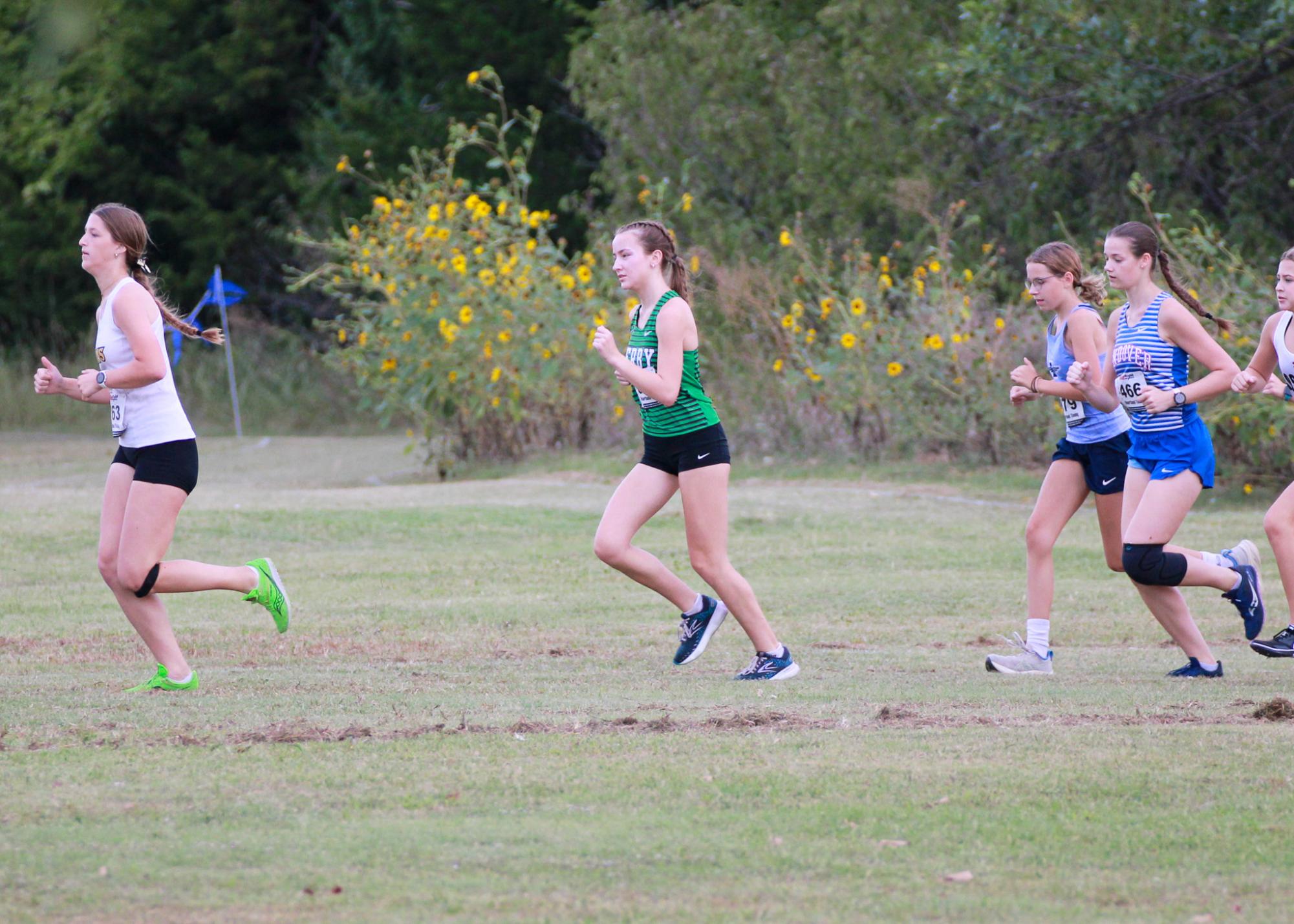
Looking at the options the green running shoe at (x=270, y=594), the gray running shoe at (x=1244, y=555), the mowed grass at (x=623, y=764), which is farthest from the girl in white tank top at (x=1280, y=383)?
the green running shoe at (x=270, y=594)

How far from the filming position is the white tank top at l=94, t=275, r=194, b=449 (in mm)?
6484

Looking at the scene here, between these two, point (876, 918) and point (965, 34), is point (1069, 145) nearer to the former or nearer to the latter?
point (965, 34)

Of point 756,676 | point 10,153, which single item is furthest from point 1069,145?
point 10,153

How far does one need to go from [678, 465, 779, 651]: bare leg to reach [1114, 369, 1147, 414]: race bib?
66.5 inches

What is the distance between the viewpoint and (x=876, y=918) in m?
3.82

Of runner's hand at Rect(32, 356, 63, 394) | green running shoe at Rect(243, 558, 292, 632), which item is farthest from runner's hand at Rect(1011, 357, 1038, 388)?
runner's hand at Rect(32, 356, 63, 394)

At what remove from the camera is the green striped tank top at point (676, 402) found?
6945 mm

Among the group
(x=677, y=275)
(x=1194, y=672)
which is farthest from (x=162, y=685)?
(x=1194, y=672)

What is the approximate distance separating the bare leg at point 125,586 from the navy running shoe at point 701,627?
7.05 ft

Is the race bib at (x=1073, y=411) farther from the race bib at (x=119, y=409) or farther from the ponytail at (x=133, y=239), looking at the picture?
the race bib at (x=119, y=409)

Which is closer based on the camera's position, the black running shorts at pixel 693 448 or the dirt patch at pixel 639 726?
the dirt patch at pixel 639 726

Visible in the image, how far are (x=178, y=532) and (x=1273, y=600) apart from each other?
8.06 meters

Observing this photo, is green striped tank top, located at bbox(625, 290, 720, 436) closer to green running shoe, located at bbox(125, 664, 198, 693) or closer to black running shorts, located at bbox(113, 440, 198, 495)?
black running shorts, located at bbox(113, 440, 198, 495)

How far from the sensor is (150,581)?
21.5 feet
